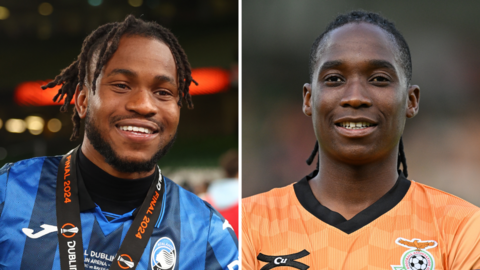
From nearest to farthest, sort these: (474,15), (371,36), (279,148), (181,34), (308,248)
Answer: (308,248) → (371,36) → (279,148) → (181,34) → (474,15)

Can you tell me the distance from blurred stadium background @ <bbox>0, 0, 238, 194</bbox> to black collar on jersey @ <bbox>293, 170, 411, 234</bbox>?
7.95ft

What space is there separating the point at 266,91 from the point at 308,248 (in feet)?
8.61

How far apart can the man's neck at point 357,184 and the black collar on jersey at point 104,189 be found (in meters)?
1.00

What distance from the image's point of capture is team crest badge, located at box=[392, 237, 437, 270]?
1.95 meters

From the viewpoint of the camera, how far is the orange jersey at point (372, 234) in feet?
6.46

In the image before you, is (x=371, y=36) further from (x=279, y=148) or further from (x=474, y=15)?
(x=474, y=15)

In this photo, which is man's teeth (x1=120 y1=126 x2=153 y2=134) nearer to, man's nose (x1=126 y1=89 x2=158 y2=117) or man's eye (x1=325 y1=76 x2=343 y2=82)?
man's nose (x1=126 y1=89 x2=158 y2=117)

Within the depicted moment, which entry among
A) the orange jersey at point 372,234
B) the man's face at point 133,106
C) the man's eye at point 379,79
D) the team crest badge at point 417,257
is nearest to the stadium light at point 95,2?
the man's face at point 133,106

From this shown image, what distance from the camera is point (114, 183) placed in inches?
87.0

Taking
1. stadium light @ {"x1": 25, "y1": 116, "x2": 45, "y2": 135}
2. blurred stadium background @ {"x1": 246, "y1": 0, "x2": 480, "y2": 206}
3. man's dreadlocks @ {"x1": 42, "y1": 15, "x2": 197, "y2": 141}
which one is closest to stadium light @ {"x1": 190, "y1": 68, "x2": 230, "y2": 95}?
blurred stadium background @ {"x1": 246, "y1": 0, "x2": 480, "y2": 206}

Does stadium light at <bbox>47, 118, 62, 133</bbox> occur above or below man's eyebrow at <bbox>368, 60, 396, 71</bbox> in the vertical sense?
above

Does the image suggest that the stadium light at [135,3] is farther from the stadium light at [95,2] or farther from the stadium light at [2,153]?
the stadium light at [2,153]

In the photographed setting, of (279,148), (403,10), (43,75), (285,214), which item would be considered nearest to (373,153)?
(285,214)

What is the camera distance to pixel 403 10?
4668mm
